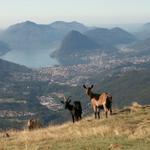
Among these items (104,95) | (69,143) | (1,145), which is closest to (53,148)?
(69,143)

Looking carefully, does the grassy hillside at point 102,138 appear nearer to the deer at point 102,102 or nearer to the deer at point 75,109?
the deer at point 102,102

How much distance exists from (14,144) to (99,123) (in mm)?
5267

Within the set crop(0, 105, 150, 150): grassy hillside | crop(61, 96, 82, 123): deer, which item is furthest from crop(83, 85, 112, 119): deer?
crop(61, 96, 82, 123): deer

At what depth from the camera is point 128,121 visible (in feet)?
69.1

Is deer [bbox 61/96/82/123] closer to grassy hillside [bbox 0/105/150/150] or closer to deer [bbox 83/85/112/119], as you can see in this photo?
deer [bbox 83/85/112/119]

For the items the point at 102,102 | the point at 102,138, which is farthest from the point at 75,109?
the point at 102,138

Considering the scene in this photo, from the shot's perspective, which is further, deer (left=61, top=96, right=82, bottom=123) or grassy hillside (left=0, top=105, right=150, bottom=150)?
deer (left=61, top=96, right=82, bottom=123)

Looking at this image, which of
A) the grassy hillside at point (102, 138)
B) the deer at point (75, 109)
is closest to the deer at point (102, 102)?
the grassy hillside at point (102, 138)

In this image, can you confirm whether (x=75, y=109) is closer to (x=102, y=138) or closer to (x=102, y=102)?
(x=102, y=102)

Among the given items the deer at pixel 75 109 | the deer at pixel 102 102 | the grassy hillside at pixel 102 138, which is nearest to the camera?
the grassy hillside at pixel 102 138

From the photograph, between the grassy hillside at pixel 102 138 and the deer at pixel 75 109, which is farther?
the deer at pixel 75 109

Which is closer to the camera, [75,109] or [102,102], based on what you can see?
[102,102]

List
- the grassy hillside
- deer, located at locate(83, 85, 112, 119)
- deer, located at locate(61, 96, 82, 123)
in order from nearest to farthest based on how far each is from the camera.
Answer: the grassy hillside → deer, located at locate(83, 85, 112, 119) → deer, located at locate(61, 96, 82, 123)

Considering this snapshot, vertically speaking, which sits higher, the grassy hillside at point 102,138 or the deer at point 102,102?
the deer at point 102,102
